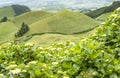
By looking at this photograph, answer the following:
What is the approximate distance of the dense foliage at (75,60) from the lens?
8.03 meters

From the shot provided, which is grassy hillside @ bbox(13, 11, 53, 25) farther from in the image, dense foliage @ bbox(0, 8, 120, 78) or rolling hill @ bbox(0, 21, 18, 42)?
dense foliage @ bbox(0, 8, 120, 78)

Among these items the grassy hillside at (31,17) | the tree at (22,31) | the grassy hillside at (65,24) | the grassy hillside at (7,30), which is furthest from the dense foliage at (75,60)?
the grassy hillside at (31,17)

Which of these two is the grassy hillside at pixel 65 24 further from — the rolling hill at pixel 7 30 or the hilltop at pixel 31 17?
the hilltop at pixel 31 17

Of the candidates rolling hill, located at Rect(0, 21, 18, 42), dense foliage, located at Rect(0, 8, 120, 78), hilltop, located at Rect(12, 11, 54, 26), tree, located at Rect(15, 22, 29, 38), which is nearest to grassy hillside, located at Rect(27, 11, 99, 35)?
tree, located at Rect(15, 22, 29, 38)

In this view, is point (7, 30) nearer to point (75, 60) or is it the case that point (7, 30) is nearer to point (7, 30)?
point (7, 30)

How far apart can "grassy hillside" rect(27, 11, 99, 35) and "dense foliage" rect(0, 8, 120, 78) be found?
99.2 m

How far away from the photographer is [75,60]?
28.6 ft

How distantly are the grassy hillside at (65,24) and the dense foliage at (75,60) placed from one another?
9915 cm

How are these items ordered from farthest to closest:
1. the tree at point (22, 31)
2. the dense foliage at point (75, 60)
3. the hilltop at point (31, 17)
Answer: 1. the hilltop at point (31, 17)
2. the tree at point (22, 31)
3. the dense foliage at point (75, 60)

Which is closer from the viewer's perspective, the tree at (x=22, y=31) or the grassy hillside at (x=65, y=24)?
the tree at (x=22, y=31)

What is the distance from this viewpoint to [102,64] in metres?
8.63

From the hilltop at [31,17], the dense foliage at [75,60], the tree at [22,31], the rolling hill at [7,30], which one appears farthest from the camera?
the hilltop at [31,17]

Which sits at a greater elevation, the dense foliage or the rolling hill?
the dense foliage

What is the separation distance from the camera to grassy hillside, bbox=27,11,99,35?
112556 mm
